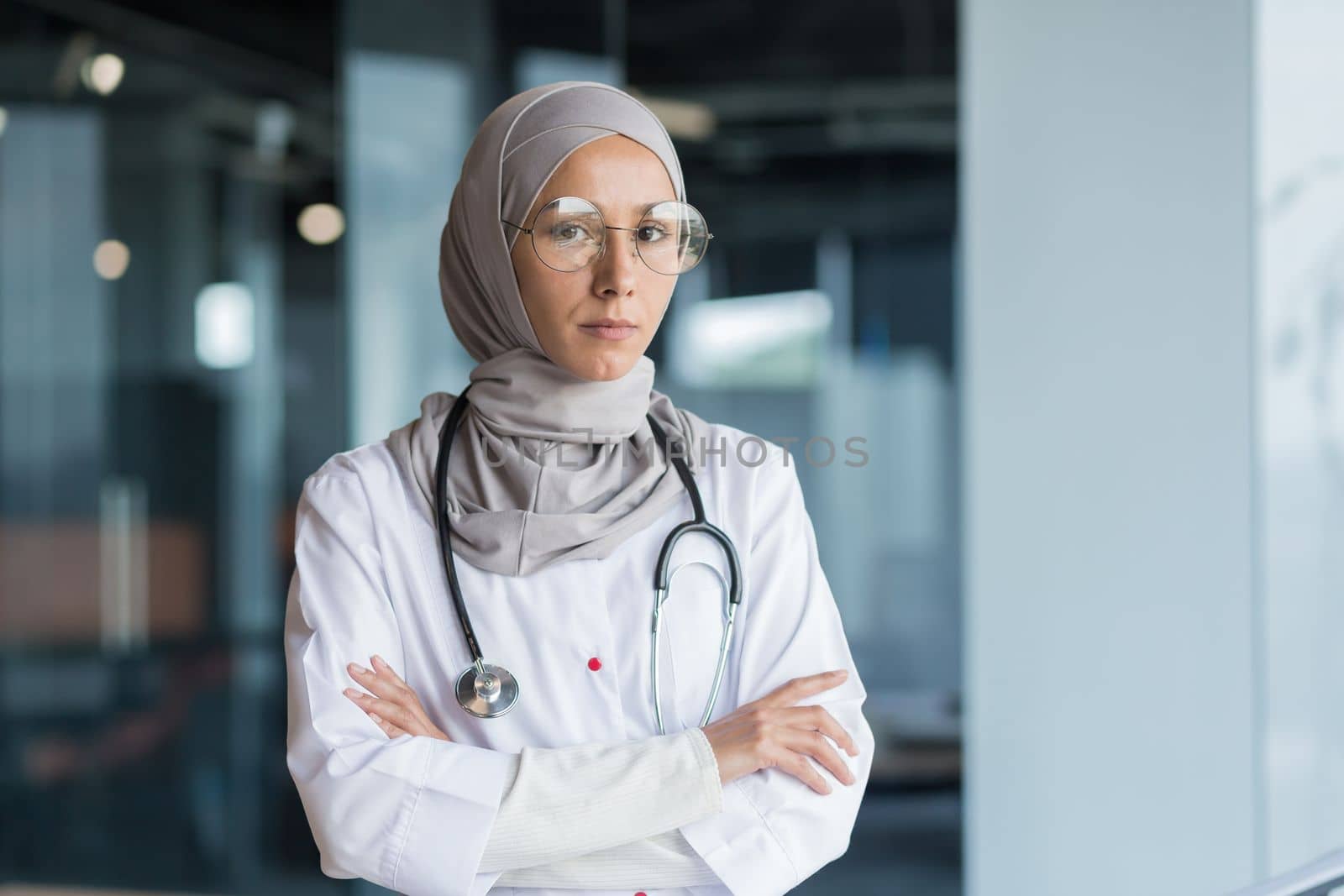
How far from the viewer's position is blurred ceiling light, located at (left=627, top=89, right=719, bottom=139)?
350 centimetres

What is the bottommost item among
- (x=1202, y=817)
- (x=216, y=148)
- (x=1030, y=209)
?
(x=1202, y=817)

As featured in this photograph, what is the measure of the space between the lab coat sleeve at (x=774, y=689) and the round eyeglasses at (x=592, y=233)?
0.89 ft

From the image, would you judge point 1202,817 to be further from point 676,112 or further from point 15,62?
point 15,62

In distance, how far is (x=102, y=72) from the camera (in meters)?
3.39

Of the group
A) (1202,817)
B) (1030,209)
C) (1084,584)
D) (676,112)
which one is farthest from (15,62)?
(1202,817)

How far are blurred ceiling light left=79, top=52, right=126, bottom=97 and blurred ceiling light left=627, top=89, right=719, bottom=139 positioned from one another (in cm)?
149

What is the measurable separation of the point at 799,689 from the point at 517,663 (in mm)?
269

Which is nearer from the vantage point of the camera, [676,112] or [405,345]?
[405,345]

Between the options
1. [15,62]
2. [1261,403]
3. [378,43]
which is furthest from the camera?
[15,62]

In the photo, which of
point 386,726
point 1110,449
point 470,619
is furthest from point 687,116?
point 386,726

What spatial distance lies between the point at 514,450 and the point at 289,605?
10.5 inches

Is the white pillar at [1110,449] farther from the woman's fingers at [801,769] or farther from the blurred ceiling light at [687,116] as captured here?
the blurred ceiling light at [687,116]

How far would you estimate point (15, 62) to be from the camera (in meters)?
3.33

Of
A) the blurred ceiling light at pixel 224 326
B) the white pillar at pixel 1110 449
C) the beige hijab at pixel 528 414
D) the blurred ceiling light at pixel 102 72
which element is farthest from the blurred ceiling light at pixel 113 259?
the beige hijab at pixel 528 414
